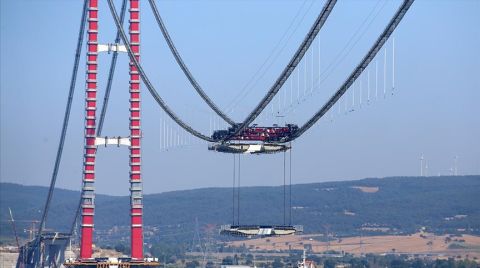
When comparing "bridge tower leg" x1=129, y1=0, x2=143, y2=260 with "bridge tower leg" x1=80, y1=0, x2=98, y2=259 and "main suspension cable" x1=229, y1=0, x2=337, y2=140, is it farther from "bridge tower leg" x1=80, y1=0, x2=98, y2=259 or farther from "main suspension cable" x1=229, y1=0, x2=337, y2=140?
"main suspension cable" x1=229, y1=0, x2=337, y2=140

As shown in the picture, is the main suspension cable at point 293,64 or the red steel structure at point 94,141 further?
the red steel structure at point 94,141

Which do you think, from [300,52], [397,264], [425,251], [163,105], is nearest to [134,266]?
[163,105]

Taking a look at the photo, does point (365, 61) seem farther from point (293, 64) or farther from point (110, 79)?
point (110, 79)

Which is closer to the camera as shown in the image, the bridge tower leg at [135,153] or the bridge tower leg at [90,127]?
the bridge tower leg at [135,153]

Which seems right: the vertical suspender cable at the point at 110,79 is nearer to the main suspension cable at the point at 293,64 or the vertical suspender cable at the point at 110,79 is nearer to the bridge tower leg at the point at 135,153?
the bridge tower leg at the point at 135,153

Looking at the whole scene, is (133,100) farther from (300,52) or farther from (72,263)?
(300,52)

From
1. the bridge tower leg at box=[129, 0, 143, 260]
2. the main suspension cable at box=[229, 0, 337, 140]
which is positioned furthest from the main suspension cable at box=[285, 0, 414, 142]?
the bridge tower leg at box=[129, 0, 143, 260]

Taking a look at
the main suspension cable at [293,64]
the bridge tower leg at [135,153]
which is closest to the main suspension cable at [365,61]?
the main suspension cable at [293,64]

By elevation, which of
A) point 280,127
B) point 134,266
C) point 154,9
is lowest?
point 134,266
